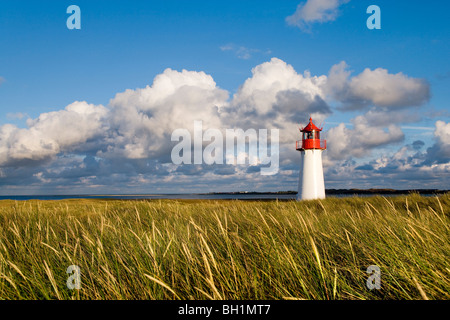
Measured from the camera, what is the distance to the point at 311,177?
2480cm

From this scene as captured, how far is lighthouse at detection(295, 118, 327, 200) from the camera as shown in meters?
24.6

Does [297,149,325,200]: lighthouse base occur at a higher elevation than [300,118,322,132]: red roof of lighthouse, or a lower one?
lower

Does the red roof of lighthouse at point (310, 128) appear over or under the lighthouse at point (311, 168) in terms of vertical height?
over

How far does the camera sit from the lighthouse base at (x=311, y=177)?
2455 centimetres

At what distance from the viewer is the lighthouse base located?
24547 millimetres

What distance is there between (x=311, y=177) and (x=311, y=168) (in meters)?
0.79

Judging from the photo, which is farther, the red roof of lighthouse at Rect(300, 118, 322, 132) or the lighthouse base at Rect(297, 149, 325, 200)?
the red roof of lighthouse at Rect(300, 118, 322, 132)

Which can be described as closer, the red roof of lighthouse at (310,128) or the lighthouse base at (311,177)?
the lighthouse base at (311,177)

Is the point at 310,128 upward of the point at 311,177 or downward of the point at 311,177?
upward

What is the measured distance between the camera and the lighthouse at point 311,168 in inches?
968
